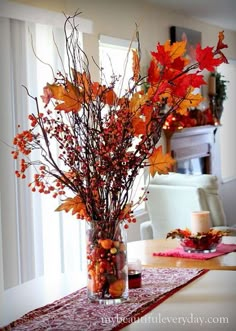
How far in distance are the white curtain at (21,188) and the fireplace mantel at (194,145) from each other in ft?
6.98

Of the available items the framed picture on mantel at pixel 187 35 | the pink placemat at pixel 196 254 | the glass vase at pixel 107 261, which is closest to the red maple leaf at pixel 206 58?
the glass vase at pixel 107 261

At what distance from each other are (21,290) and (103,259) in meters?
0.44

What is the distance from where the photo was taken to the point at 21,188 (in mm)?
4059

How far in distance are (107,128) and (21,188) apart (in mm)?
2564

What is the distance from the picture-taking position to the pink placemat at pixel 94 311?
1.47 meters

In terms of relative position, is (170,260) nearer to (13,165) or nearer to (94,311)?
(94,311)

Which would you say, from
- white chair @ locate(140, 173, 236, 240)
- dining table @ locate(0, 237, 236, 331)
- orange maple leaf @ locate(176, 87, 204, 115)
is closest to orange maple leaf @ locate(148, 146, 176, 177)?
orange maple leaf @ locate(176, 87, 204, 115)

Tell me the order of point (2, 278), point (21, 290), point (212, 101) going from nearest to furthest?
1. point (21, 290)
2. point (2, 278)
3. point (212, 101)

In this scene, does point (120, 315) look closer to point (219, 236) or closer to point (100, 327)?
point (100, 327)

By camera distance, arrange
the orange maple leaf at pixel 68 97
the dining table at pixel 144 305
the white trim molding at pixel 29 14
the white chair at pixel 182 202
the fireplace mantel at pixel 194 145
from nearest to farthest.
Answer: the dining table at pixel 144 305 → the orange maple leaf at pixel 68 97 → the white trim molding at pixel 29 14 → the white chair at pixel 182 202 → the fireplace mantel at pixel 194 145

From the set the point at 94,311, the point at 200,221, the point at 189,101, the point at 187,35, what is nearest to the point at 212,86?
the point at 187,35

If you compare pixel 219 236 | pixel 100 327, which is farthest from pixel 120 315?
pixel 219 236

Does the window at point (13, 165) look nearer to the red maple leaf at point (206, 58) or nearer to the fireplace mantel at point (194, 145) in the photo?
the fireplace mantel at point (194, 145)

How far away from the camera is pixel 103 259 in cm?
162
